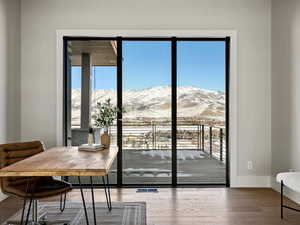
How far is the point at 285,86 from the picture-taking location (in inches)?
148

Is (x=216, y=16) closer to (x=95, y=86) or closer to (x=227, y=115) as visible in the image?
(x=227, y=115)

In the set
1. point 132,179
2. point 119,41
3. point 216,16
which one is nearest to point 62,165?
point 132,179

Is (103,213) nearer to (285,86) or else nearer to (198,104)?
(198,104)

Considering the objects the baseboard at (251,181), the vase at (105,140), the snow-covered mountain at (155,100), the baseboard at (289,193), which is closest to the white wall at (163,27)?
the baseboard at (251,181)

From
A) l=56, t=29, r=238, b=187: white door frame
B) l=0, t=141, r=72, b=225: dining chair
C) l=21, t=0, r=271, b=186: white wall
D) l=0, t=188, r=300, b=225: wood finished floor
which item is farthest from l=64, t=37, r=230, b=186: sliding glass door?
l=0, t=141, r=72, b=225: dining chair

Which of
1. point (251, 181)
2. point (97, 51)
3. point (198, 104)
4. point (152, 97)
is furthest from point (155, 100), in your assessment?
point (251, 181)

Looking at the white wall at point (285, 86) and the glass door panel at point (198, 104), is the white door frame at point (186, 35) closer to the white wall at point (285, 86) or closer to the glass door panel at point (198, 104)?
the glass door panel at point (198, 104)

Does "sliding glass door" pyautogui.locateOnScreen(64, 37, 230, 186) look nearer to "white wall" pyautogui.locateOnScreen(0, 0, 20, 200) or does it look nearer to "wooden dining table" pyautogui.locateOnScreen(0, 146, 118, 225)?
"white wall" pyautogui.locateOnScreen(0, 0, 20, 200)

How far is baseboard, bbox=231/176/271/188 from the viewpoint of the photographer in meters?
4.15

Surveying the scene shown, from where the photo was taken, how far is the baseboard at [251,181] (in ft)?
13.6

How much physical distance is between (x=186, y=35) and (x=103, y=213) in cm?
268

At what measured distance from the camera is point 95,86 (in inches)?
169

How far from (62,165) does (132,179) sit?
2.33 m

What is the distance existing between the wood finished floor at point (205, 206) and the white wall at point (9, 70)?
95 cm
